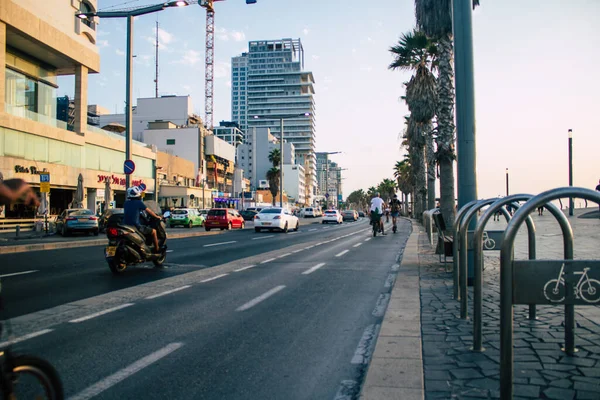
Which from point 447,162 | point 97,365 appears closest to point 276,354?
point 97,365

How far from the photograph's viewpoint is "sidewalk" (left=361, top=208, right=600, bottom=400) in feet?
11.7

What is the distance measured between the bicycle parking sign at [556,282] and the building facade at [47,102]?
36.4m

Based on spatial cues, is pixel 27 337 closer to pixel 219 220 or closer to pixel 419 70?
pixel 419 70

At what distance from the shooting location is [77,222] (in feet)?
90.4

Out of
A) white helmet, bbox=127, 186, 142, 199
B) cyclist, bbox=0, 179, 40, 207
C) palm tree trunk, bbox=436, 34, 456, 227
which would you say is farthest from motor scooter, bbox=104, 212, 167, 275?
palm tree trunk, bbox=436, 34, 456, 227

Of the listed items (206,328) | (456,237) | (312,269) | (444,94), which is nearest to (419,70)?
(444,94)

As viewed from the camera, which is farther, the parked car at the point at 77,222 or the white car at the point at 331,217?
the white car at the point at 331,217

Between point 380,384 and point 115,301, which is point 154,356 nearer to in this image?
point 380,384

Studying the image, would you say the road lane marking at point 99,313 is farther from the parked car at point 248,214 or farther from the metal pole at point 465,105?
the parked car at point 248,214

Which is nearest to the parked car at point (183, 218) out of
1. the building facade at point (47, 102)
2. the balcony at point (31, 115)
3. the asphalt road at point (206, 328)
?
the building facade at point (47, 102)

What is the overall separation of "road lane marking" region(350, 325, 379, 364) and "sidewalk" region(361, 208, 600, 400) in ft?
0.40

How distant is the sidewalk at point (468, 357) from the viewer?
3566mm

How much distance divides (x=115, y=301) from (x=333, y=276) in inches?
170

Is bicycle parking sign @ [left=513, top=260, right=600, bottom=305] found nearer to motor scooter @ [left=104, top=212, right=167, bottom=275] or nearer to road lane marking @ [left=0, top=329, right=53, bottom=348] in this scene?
road lane marking @ [left=0, top=329, right=53, bottom=348]
